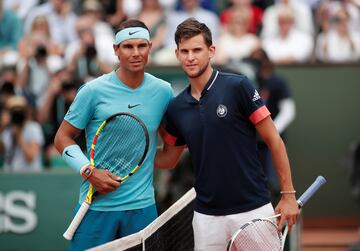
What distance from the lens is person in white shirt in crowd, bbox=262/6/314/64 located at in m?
13.5

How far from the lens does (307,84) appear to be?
43.5 feet

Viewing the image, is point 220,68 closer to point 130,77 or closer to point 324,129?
point 324,129

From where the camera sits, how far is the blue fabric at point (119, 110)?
22.8 feet

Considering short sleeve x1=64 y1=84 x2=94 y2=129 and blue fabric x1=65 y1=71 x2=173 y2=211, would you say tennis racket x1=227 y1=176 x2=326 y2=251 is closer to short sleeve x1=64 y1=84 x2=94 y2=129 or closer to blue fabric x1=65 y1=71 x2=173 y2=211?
blue fabric x1=65 y1=71 x2=173 y2=211

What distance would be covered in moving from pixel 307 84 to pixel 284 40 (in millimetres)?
733

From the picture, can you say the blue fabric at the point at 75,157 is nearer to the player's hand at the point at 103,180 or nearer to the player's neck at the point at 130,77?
the player's hand at the point at 103,180

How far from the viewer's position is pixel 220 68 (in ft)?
41.4

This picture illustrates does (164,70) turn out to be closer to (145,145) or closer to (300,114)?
(300,114)

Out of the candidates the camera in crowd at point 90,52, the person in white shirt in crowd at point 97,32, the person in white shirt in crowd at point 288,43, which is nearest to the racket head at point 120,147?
the camera in crowd at point 90,52

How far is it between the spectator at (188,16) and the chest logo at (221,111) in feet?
22.3

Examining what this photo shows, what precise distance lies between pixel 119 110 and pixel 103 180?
1.64ft

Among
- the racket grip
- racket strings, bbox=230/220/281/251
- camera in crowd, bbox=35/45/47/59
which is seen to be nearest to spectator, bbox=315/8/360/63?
camera in crowd, bbox=35/45/47/59

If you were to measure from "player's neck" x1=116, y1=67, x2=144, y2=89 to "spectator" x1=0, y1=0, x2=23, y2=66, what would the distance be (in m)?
7.39

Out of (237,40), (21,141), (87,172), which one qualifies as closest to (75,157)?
(87,172)
